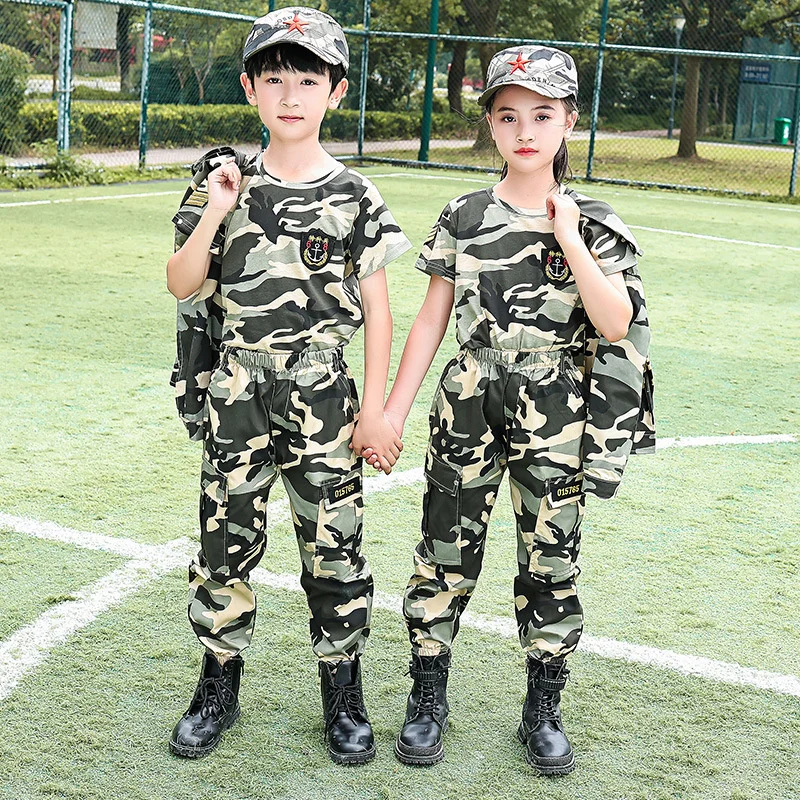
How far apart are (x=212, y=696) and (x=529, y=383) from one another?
1043 millimetres

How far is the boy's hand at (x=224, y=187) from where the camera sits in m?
2.47

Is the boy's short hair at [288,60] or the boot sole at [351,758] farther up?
the boy's short hair at [288,60]

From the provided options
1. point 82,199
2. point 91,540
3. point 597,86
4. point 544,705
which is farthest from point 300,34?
point 597,86

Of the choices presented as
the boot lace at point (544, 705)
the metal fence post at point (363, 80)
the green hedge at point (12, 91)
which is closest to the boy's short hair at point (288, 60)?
the boot lace at point (544, 705)

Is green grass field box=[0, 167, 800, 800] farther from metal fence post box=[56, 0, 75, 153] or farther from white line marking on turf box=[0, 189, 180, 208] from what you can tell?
metal fence post box=[56, 0, 75, 153]

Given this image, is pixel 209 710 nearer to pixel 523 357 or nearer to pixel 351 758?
pixel 351 758

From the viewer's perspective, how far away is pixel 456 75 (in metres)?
19.9

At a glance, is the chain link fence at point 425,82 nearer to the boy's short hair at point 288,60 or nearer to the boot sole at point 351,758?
the boy's short hair at point 288,60

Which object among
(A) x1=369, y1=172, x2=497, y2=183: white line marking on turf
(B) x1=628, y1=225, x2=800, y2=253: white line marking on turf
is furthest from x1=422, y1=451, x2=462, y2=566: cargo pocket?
(A) x1=369, y1=172, x2=497, y2=183: white line marking on turf

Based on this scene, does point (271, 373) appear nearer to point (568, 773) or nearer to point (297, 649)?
point (297, 649)

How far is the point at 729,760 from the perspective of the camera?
271 cm

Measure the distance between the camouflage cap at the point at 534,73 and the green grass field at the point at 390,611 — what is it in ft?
4.94

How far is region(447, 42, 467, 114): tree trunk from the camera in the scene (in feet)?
63.5

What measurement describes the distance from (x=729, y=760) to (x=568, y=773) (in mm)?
395
